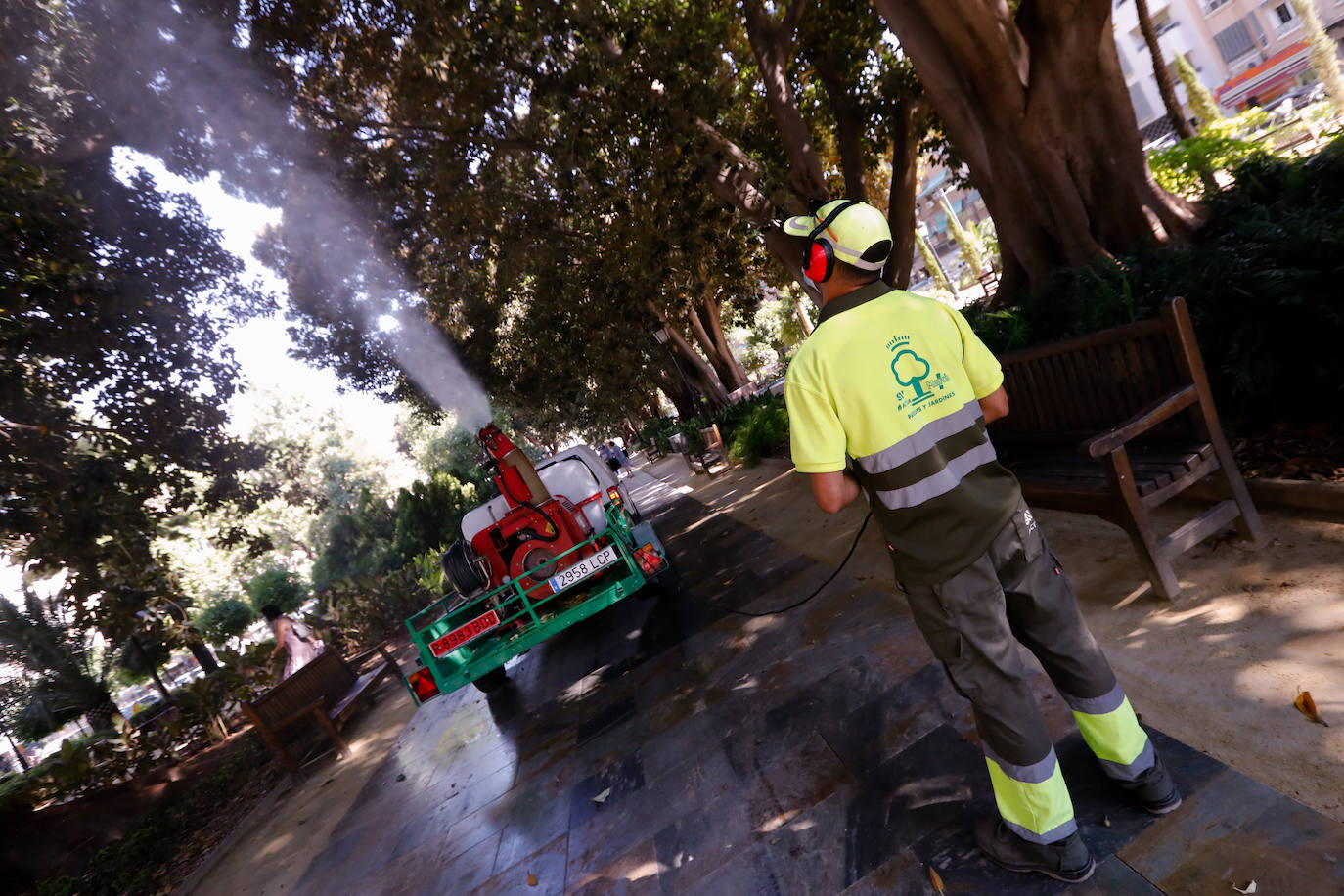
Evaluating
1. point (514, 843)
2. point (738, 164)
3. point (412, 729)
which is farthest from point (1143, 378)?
point (412, 729)

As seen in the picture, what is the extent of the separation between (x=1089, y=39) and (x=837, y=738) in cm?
541

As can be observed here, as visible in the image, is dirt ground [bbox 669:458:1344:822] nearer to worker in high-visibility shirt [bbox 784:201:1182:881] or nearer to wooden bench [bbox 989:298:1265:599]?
wooden bench [bbox 989:298:1265:599]

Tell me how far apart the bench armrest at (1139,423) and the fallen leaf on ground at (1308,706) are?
3.65ft

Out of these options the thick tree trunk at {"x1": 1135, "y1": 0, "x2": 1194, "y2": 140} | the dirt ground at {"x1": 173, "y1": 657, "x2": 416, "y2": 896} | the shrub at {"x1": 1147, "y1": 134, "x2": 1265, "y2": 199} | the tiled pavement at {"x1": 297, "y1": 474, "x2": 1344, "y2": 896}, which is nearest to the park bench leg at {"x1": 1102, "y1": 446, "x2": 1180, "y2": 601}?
the tiled pavement at {"x1": 297, "y1": 474, "x2": 1344, "y2": 896}

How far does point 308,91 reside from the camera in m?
8.70

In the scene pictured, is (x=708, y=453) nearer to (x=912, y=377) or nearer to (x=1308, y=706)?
(x=1308, y=706)

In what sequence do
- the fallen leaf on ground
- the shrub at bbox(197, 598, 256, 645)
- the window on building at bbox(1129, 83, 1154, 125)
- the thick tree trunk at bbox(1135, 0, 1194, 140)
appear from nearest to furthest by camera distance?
the fallen leaf on ground → the thick tree trunk at bbox(1135, 0, 1194, 140) → the shrub at bbox(197, 598, 256, 645) → the window on building at bbox(1129, 83, 1154, 125)

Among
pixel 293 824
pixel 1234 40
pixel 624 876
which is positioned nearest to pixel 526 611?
pixel 624 876

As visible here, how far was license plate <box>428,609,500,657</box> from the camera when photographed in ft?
17.1

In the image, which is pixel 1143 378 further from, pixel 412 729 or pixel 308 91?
pixel 308 91

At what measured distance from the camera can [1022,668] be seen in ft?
6.77

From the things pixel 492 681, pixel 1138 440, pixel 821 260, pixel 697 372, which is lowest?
pixel 492 681

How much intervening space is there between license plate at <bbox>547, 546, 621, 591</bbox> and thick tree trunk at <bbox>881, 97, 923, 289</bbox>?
225 inches

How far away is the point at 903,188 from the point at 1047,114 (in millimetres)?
4096
